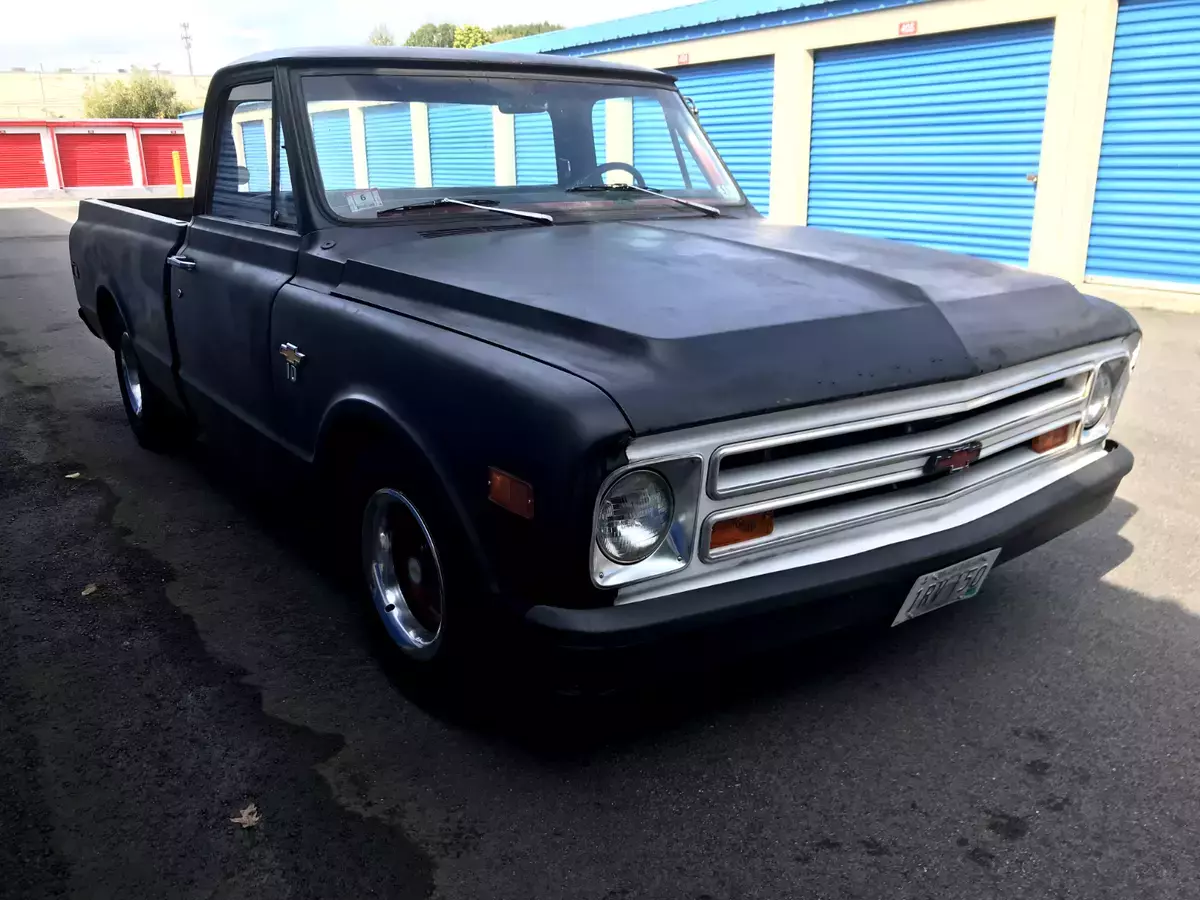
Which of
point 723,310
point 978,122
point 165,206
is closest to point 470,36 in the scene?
point 978,122

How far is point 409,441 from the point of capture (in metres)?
2.50

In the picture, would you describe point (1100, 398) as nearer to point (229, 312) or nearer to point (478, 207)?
point (478, 207)

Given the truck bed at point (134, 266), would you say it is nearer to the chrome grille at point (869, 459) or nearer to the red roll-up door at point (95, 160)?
the chrome grille at point (869, 459)

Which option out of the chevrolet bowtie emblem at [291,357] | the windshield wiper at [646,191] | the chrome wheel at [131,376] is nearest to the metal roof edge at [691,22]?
the chrome wheel at [131,376]

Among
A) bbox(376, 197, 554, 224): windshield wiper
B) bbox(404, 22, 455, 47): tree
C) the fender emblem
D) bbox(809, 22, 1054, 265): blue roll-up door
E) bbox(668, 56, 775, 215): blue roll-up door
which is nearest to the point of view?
the fender emblem

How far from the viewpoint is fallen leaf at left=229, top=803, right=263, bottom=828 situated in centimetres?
238

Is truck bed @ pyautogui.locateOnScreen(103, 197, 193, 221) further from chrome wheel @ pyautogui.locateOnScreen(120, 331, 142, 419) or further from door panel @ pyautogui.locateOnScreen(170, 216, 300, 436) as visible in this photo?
door panel @ pyautogui.locateOnScreen(170, 216, 300, 436)

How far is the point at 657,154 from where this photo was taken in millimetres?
4305

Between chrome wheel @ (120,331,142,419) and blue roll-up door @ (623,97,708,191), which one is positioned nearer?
blue roll-up door @ (623,97,708,191)

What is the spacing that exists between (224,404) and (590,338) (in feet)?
6.93

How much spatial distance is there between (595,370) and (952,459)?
1.02m

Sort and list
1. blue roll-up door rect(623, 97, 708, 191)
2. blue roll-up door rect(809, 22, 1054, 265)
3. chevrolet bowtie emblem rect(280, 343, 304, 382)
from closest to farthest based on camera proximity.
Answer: chevrolet bowtie emblem rect(280, 343, 304, 382), blue roll-up door rect(623, 97, 708, 191), blue roll-up door rect(809, 22, 1054, 265)

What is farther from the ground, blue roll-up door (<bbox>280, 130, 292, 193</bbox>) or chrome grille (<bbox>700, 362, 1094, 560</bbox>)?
blue roll-up door (<bbox>280, 130, 292, 193</bbox>)


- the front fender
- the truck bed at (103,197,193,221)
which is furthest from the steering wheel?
the truck bed at (103,197,193,221)
